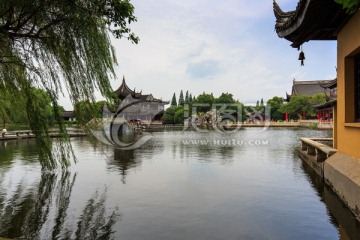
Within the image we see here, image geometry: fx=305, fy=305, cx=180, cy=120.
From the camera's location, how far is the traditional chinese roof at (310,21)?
18.6 ft

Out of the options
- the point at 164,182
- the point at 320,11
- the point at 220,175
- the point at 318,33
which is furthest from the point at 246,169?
the point at 320,11

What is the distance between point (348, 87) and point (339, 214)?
279 cm

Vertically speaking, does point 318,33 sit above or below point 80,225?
above

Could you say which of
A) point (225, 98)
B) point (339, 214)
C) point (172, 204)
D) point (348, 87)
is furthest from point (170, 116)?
point (339, 214)

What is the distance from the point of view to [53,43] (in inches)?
219

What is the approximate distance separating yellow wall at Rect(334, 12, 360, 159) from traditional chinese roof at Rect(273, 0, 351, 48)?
1.02 feet

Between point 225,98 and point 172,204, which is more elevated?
point 225,98

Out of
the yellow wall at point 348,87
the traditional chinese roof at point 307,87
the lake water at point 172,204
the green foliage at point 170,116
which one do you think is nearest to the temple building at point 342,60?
the yellow wall at point 348,87

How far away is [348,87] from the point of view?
686 centimetres

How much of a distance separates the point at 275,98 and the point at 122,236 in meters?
71.3

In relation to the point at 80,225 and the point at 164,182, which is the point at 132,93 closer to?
the point at 164,182

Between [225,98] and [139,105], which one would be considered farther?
[225,98]

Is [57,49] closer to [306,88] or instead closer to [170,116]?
[170,116]

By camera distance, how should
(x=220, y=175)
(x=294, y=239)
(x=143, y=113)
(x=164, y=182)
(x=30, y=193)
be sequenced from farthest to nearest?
1. (x=143, y=113)
2. (x=220, y=175)
3. (x=164, y=182)
4. (x=30, y=193)
5. (x=294, y=239)
